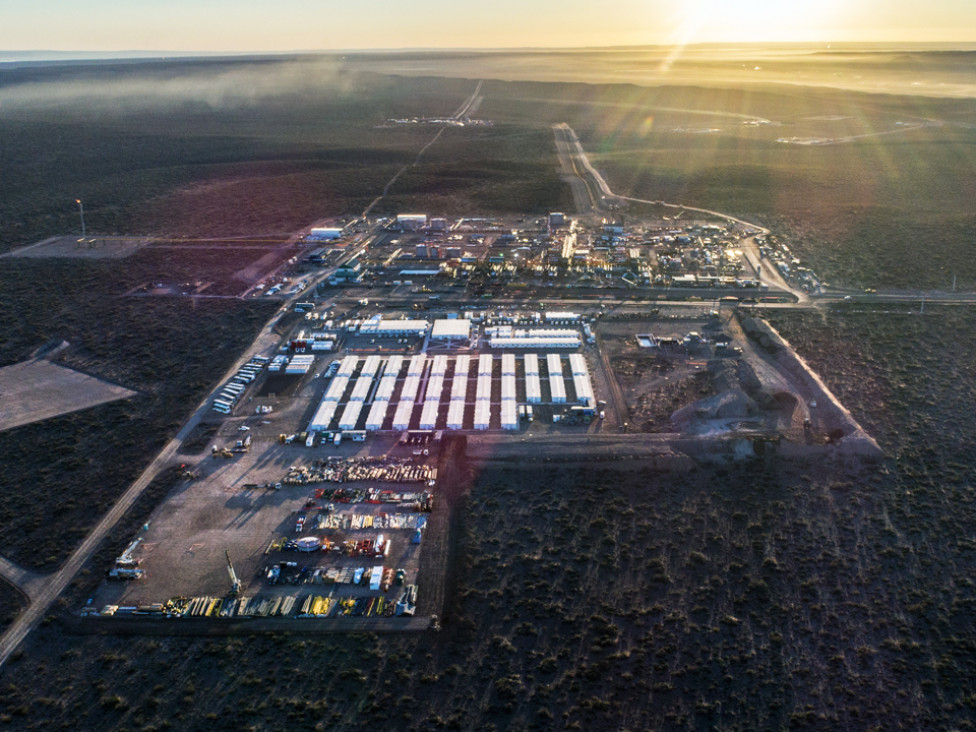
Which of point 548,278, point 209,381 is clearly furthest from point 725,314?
point 209,381

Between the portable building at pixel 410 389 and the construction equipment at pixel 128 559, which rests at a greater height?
the portable building at pixel 410 389

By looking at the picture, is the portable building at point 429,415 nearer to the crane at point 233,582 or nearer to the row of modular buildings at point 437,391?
the row of modular buildings at point 437,391

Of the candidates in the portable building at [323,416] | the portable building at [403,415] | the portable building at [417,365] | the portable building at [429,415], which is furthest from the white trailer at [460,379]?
the portable building at [323,416]

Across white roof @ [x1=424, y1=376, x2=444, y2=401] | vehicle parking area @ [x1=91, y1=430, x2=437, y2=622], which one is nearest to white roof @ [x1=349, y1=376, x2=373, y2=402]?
white roof @ [x1=424, y1=376, x2=444, y2=401]

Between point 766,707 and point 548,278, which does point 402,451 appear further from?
point 548,278

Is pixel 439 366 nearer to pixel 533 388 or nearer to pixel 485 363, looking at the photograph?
pixel 485 363

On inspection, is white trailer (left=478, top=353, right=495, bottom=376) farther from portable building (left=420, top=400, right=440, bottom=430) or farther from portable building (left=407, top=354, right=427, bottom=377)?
portable building (left=420, top=400, right=440, bottom=430)

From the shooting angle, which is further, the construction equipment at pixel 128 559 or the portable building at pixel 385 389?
Answer: the portable building at pixel 385 389

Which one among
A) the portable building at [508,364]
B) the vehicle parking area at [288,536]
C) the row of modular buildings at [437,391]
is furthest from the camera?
the portable building at [508,364]
